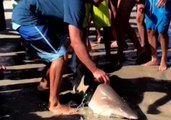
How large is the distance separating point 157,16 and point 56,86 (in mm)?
2347

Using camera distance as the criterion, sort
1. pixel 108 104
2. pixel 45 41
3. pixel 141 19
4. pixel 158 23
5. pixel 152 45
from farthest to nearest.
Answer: pixel 141 19 → pixel 152 45 → pixel 158 23 → pixel 45 41 → pixel 108 104

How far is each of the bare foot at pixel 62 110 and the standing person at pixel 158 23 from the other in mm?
2139

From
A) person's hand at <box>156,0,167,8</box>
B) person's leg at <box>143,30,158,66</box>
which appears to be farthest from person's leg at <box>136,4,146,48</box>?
person's hand at <box>156,0,167,8</box>

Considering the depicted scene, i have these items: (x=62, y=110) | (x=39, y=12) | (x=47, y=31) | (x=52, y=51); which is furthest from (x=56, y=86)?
(x=39, y=12)

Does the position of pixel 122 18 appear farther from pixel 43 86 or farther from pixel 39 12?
pixel 39 12

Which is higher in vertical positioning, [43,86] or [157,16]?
[157,16]

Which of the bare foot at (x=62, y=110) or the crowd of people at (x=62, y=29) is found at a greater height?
the crowd of people at (x=62, y=29)

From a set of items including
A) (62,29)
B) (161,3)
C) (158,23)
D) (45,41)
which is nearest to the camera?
(45,41)

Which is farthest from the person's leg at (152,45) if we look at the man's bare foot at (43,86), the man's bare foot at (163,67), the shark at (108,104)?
the shark at (108,104)

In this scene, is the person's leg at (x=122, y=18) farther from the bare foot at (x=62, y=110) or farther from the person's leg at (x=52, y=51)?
the bare foot at (x=62, y=110)

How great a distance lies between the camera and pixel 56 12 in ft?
17.3

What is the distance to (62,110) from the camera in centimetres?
534

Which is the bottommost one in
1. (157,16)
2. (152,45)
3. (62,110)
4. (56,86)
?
(62,110)

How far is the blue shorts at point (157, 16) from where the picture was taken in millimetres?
6719
